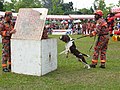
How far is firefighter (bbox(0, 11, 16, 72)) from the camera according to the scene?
883 cm

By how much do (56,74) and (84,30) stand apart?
27.6m

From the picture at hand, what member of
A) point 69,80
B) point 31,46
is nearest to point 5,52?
point 31,46

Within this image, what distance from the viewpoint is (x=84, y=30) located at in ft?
118

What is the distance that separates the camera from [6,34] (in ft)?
29.0

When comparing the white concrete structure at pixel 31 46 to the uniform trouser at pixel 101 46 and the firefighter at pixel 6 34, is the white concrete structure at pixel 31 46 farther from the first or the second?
the uniform trouser at pixel 101 46

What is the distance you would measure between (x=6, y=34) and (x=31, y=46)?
983 millimetres

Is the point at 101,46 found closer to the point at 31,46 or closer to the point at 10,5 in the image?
the point at 31,46

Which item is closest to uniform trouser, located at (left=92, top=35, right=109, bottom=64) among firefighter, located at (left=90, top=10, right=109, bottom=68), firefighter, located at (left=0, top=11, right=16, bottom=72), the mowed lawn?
firefighter, located at (left=90, top=10, right=109, bottom=68)

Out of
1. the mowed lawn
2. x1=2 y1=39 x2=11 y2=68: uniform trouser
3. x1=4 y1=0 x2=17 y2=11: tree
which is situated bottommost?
the mowed lawn

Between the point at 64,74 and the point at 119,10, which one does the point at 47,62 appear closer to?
the point at 64,74

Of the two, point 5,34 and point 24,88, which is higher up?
point 5,34

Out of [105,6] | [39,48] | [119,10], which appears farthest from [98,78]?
[105,6]

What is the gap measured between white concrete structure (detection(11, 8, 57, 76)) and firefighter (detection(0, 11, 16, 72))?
8.8 inches

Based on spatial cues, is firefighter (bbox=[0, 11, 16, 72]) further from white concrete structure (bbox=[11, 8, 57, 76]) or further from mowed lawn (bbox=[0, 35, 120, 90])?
mowed lawn (bbox=[0, 35, 120, 90])
